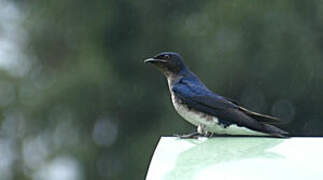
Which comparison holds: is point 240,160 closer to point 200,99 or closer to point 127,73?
point 200,99

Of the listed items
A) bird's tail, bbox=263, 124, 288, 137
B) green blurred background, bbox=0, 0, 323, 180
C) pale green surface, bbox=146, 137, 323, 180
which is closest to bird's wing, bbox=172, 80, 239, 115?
bird's tail, bbox=263, 124, 288, 137

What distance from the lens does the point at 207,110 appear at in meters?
3.35

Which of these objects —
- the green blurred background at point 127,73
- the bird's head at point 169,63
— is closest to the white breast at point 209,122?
the bird's head at point 169,63

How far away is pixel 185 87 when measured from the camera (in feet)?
11.6

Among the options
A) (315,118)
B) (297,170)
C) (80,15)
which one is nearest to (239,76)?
(315,118)

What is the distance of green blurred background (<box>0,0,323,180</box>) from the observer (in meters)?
8.88

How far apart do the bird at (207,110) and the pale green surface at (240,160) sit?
0.49 m

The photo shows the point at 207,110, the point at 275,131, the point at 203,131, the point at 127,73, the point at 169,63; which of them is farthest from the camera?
the point at 127,73

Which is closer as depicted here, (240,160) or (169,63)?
(240,160)

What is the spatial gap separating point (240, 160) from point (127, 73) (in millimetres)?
7674

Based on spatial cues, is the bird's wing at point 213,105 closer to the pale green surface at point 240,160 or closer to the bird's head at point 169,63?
the bird's head at point 169,63

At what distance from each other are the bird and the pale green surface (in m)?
0.49

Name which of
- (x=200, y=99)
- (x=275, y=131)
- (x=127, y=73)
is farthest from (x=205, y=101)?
(x=127, y=73)

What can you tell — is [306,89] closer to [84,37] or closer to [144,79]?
[144,79]
